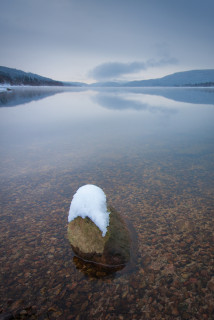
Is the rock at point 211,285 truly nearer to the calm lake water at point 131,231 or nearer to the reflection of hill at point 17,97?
the calm lake water at point 131,231

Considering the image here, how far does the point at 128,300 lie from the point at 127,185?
16.4 ft

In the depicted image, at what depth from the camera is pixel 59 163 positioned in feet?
37.3

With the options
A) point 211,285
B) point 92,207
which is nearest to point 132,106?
point 92,207

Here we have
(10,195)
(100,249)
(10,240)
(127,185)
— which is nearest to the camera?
(100,249)

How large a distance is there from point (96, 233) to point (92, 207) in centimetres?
63

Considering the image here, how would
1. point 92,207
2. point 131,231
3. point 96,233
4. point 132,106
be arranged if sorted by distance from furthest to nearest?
point 132,106 < point 131,231 < point 92,207 < point 96,233

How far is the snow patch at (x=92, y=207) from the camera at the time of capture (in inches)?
185

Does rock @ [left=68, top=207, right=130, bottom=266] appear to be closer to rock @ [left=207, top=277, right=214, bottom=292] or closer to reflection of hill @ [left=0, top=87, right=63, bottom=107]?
rock @ [left=207, top=277, right=214, bottom=292]

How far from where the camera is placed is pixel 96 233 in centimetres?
470

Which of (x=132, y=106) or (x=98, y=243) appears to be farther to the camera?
(x=132, y=106)

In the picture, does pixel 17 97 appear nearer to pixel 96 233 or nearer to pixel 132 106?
pixel 132 106

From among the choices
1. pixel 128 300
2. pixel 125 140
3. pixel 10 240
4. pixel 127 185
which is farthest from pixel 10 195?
pixel 125 140

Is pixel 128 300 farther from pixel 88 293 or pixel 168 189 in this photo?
pixel 168 189

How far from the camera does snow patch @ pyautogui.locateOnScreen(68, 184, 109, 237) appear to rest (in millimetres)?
4711
